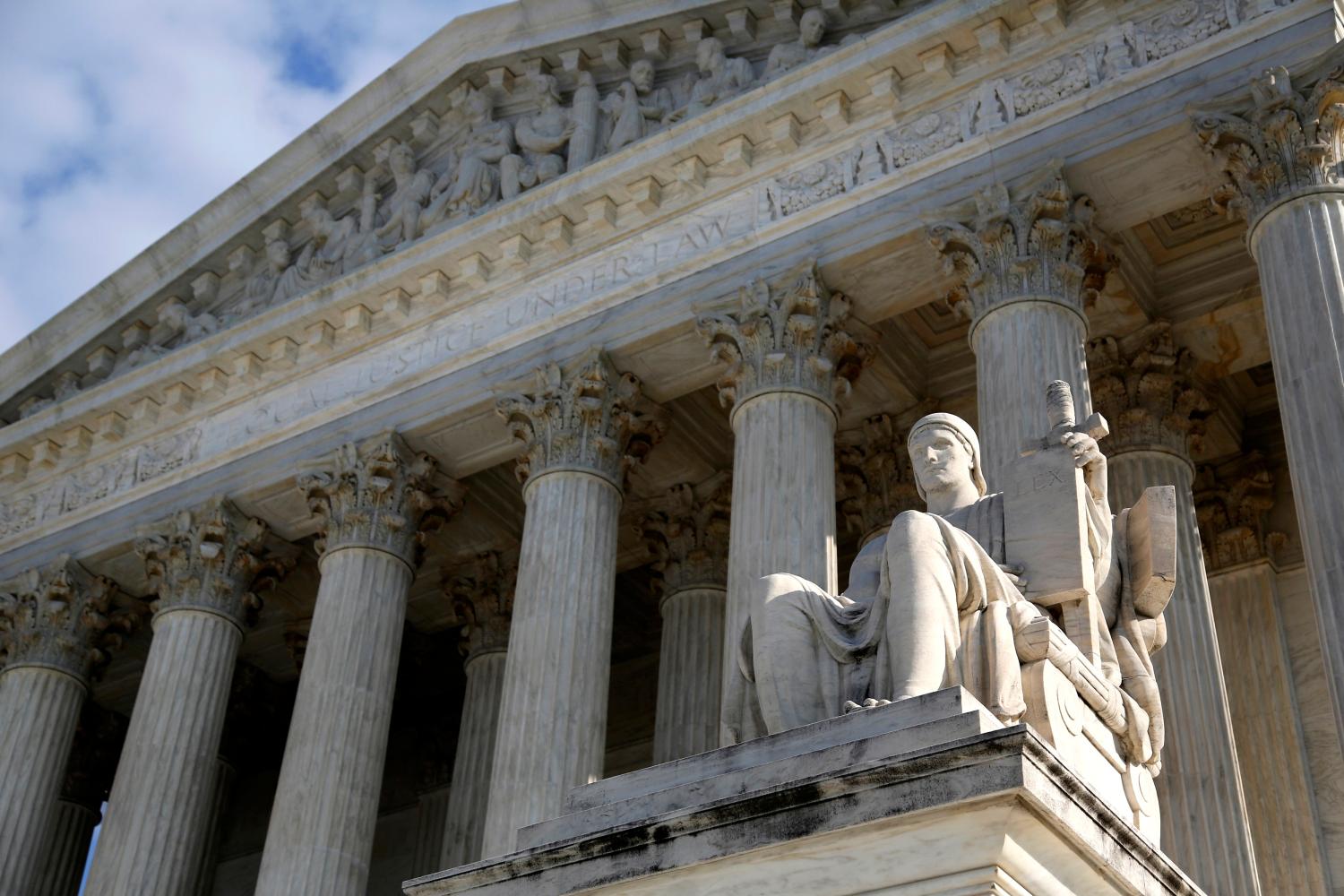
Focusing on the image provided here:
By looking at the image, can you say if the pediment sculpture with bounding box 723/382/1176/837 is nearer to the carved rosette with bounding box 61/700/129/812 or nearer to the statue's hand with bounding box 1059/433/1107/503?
the statue's hand with bounding box 1059/433/1107/503

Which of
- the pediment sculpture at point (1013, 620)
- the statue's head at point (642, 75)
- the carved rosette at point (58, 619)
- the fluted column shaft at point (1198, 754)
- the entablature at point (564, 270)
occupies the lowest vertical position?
the pediment sculpture at point (1013, 620)

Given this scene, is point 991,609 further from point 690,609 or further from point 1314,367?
point 690,609

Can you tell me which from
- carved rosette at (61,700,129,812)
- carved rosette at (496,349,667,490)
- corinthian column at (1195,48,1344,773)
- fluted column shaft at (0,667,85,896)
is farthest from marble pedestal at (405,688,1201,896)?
carved rosette at (61,700,129,812)

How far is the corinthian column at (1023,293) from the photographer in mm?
14820

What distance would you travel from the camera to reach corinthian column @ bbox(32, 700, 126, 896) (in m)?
26.5

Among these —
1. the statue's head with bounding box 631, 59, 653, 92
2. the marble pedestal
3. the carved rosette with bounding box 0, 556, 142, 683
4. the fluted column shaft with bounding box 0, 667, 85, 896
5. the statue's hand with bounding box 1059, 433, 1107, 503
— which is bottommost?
the marble pedestal

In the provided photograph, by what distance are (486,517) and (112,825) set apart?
20.4 ft

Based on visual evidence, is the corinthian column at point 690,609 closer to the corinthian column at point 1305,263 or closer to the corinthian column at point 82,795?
the corinthian column at point 1305,263

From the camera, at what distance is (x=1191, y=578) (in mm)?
15609

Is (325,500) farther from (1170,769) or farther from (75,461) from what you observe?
(1170,769)

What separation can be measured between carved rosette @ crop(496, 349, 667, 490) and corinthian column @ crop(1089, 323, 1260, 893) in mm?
5090

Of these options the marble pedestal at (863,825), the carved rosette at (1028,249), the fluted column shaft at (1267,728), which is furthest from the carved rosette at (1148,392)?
the marble pedestal at (863,825)

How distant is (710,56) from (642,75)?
3.38 feet

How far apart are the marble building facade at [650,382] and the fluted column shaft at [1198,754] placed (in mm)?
39
